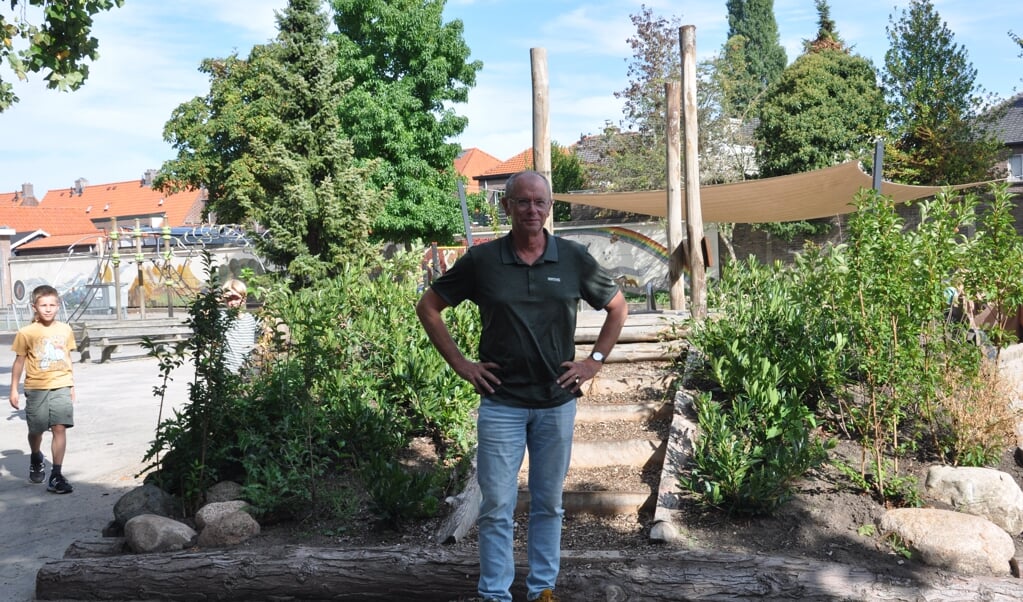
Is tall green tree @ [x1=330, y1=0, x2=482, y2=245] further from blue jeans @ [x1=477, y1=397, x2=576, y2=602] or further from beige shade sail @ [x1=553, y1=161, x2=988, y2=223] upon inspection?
blue jeans @ [x1=477, y1=397, x2=576, y2=602]

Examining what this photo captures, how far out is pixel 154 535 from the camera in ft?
15.9

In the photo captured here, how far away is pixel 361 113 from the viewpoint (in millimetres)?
24375

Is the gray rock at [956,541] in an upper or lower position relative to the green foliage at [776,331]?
lower

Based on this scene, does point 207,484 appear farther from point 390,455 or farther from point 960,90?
point 960,90

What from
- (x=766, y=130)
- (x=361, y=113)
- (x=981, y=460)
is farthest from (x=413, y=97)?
(x=981, y=460)

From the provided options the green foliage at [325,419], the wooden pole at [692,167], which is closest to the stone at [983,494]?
the green foliage at [325,419]

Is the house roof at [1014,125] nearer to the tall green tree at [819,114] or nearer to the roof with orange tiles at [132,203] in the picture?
the tall green tree at [819,114]

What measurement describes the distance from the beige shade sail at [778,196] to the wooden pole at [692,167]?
9.62 feet

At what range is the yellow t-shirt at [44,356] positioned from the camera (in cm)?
689

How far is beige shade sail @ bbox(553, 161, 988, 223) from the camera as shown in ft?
43.5

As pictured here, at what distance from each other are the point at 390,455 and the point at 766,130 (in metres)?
22.1

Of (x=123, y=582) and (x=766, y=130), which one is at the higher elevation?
(x=766, y=130)

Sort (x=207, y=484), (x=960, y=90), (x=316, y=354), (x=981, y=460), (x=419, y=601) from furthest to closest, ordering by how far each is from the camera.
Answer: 1. (x=960, y=90)
2. (x=316, y=354)
3. (x=207, y=484)
4. (x=981, y=460)
5. (x=419, y=601)

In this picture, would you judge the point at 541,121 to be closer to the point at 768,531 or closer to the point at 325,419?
the point at 325,419
